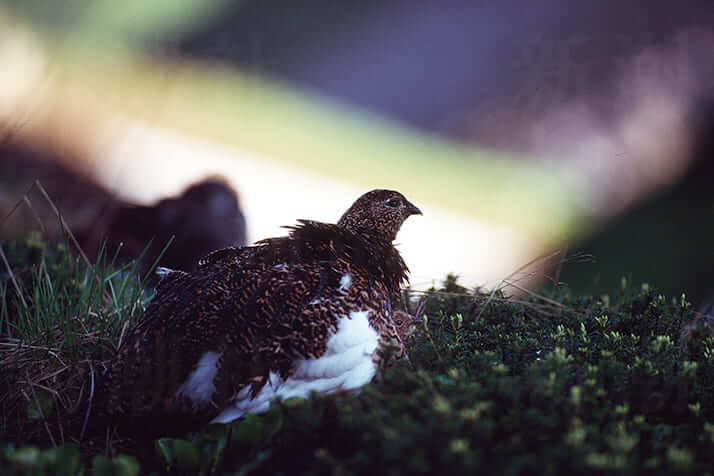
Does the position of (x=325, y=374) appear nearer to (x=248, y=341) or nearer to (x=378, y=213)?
(x=248, y=341)

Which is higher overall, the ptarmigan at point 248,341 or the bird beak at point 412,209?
the bird beak at point 412,209

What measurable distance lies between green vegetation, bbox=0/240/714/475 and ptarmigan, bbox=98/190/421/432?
0.16 m

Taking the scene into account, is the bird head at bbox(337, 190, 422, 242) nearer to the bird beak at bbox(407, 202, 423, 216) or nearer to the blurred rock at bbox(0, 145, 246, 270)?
the bird beak at bbox(407, 202, 423, 216)

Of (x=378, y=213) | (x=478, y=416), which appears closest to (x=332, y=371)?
(x=478, y=416)

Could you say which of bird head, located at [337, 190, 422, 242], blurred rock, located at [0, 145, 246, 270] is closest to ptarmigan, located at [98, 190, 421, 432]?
bird head, located at [337, 190, 422, 242]

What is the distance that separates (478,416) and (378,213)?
164cm

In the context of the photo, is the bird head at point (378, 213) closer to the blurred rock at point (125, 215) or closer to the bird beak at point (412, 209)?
the bird beak at point (412, 209)

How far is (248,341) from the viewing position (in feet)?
7.28

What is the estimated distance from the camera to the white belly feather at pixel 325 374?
2.19 m

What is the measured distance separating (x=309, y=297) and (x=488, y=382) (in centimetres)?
78

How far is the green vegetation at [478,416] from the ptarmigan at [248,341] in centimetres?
16

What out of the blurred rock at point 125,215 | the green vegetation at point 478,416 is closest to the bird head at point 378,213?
the green vegetation at point 478,416

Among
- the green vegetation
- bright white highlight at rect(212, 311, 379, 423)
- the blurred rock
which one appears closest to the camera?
the green vegetation

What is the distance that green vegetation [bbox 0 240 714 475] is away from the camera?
5.24 feet
